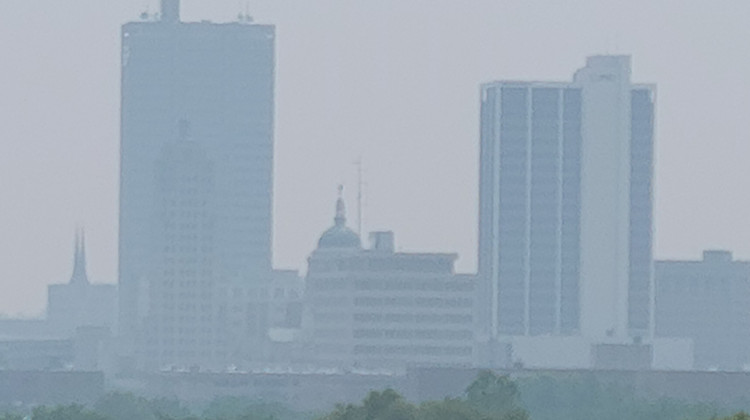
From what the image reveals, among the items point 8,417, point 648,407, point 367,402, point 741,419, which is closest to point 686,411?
point 648,407

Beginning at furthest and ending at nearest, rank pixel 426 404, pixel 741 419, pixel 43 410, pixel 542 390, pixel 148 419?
pixel 542 390 < pixel 148 419 < pixel 43 410 < pixel 426 404 < pixel 741 419

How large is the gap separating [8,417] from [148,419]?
40139 millimetres

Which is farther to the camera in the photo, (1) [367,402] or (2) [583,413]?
(2) [583,413]

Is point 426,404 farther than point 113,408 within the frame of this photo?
No

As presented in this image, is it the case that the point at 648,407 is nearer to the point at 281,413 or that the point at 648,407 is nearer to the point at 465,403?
the point at 281,413

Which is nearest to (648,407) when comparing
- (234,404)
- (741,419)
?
(234,404)

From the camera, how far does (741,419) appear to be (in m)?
59.7

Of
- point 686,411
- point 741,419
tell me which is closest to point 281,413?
point 686,411

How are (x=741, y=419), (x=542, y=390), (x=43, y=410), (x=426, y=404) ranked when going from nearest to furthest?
(x=741, y=419) < (x=426, y=404) < (x=43, y=410) < (x=542, y=390)

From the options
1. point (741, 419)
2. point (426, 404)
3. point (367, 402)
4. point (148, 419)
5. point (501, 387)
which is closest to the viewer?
point (741, 419)

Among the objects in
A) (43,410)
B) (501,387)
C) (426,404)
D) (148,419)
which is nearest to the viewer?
(426,404)

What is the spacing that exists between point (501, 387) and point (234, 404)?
223 ft

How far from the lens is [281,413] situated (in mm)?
177750

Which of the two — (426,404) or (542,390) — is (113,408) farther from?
(426,404)
